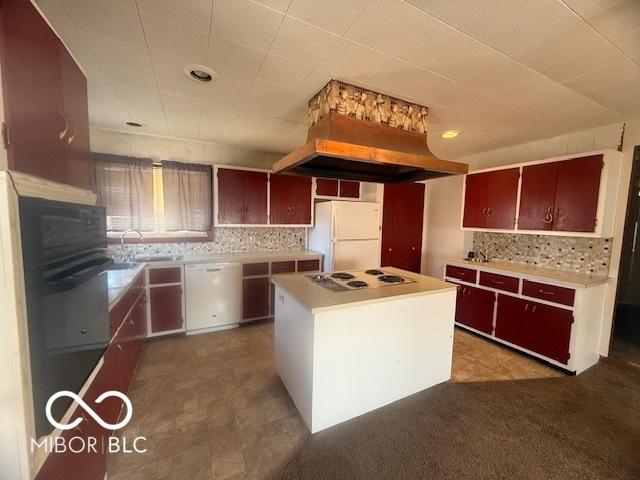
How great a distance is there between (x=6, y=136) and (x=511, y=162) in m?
4.48

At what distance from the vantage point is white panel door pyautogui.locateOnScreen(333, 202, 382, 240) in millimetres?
3670

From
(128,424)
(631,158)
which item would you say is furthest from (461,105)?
(128,424)

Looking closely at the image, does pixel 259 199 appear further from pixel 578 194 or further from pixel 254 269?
pixel 578 194

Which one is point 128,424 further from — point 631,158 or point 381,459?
point 631,158

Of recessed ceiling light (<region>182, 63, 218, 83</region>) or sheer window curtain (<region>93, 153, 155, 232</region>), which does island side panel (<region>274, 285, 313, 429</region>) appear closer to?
recessed ceiling light (<region>182, 63, 218, 83</region>)

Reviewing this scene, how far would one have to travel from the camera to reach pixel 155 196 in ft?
10.8

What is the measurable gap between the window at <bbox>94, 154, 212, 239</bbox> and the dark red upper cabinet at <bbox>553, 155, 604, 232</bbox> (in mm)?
4118

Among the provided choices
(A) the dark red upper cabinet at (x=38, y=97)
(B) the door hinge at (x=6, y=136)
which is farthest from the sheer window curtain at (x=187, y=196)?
(B) the door hinge at (x=6, y=136)

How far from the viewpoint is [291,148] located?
370cm

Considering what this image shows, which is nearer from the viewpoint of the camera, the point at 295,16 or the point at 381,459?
the point at 295,16

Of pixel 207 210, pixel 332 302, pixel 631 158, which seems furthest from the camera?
pixel 207 210

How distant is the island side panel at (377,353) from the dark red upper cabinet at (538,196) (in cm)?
161

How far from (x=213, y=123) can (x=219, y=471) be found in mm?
2972

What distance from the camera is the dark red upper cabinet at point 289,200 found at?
3732 mm
